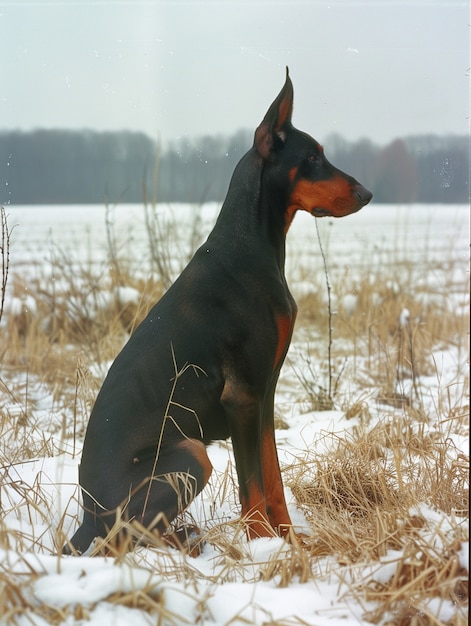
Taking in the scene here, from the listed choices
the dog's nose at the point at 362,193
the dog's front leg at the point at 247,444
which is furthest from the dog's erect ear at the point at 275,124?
the dog's front leg at the point at 247,444

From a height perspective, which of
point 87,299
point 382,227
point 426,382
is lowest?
point 426,382

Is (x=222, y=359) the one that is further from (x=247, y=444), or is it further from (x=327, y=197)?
(x=327, y=197)

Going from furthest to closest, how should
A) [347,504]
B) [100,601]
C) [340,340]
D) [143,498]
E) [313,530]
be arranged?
[340,340] < [347,504] < [313,530] < [143,498] < [100,601]

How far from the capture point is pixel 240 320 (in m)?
2.25

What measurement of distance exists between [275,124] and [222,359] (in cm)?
74

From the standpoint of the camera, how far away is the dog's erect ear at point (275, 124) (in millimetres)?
2215

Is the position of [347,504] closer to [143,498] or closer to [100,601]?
[143,498]

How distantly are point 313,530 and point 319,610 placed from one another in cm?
56

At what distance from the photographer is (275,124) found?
227 cm

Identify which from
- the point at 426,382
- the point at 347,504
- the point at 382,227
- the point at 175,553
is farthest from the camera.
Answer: the point at 382,227

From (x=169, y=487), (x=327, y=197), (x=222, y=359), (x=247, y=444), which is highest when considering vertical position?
(x=327, y=197)

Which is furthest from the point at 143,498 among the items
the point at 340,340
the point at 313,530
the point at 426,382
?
the point at 340,340

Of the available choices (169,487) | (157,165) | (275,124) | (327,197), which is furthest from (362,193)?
(157,165)

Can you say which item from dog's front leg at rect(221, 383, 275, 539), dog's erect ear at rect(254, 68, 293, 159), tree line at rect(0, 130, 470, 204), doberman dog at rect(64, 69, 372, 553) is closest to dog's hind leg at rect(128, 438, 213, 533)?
doberman dog at rect(64, 69, 372, 553)
